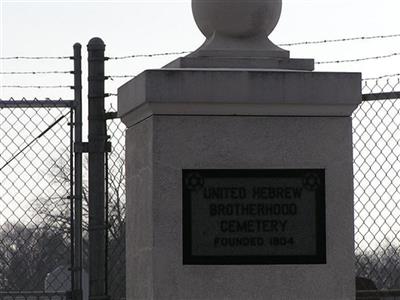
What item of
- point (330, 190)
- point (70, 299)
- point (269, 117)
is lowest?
point (70, 299)

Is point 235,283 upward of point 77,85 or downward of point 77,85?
downward

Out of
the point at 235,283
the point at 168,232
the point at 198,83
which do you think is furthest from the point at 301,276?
the point at 198,83

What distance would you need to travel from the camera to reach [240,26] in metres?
5.97

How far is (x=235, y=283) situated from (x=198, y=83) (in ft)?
3.53

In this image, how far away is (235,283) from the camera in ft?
18.9

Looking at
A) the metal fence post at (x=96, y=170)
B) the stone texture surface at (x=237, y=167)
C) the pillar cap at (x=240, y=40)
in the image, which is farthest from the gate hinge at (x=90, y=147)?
the pillar cap at (x=240, y=40)

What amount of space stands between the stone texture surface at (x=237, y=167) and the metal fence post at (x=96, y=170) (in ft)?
2.89

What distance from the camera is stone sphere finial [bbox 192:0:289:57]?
595 centimetres

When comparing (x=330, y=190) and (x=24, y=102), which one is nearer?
(x=330, y=190)

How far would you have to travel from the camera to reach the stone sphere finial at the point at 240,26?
595 centimetres

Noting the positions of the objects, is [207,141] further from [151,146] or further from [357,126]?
[357,126]

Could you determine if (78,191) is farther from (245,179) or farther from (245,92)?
(245,92)

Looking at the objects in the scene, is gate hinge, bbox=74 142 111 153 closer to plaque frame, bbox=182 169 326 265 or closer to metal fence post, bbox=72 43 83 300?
metal fence post, bbox=72 43 83 300

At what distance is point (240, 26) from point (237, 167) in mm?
807
